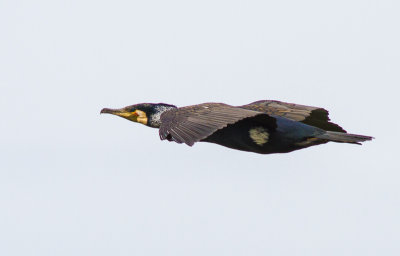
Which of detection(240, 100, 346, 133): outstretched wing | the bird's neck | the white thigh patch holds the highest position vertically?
detection(240, 100, 346, 133): outstretched wing

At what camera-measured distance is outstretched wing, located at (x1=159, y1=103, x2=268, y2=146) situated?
52.1ft

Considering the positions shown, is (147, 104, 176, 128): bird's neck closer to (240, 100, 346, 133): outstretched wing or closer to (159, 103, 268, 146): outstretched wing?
(159, 103, 268, 146): outstretched wing

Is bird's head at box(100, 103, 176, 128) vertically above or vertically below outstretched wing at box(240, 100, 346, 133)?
below

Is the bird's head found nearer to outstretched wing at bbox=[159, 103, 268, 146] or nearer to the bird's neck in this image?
the bird's neck

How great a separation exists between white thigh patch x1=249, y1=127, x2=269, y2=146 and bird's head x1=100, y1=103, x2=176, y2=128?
1.67m

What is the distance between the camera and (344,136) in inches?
685

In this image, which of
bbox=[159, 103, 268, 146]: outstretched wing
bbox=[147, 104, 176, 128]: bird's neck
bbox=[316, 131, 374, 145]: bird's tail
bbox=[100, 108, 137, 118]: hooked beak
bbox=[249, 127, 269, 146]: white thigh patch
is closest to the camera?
bbox=[159, 103, 268, 146]: outstretched wing

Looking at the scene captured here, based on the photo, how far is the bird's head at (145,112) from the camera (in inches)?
723

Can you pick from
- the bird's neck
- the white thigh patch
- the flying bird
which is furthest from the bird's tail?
the bird's neck

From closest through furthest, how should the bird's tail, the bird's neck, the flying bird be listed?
the flying bird → the bird's tail → the bird's neck

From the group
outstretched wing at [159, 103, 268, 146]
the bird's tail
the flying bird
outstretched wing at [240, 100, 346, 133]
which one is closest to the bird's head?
the flying bird

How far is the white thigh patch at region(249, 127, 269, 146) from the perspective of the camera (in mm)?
17531

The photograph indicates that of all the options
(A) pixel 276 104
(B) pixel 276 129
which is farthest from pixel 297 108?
(B) pixel 276 129

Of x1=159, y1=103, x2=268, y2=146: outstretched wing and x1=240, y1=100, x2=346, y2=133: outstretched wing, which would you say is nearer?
x1=159, y1=103, x2=268, y2=146: outstretched wing
